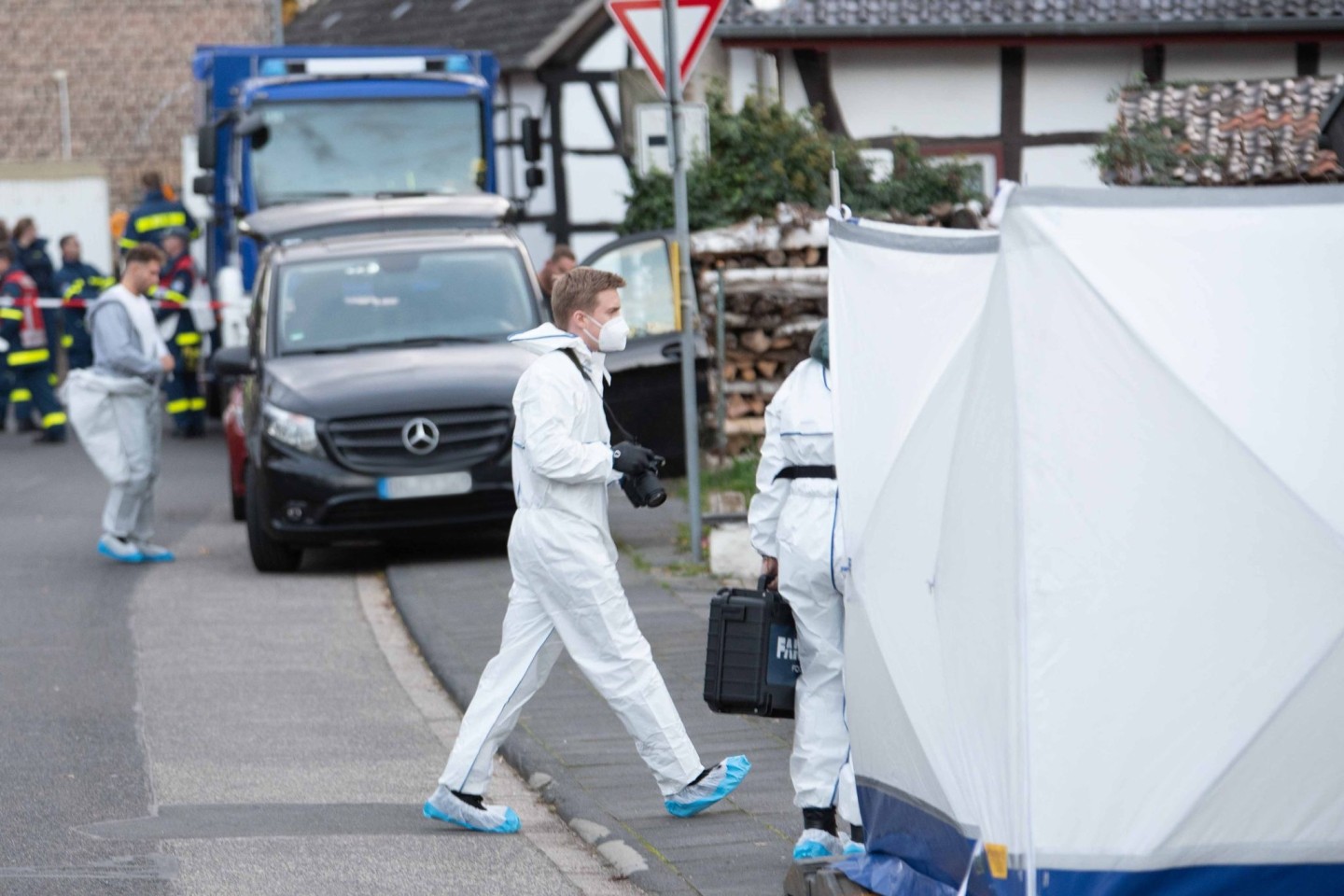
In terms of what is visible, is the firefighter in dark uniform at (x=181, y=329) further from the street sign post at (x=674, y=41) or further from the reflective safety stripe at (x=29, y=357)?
the street sign post at (x=674, y=41)

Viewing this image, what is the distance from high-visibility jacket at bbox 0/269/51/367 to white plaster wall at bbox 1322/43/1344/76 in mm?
14198

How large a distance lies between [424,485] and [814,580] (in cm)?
668

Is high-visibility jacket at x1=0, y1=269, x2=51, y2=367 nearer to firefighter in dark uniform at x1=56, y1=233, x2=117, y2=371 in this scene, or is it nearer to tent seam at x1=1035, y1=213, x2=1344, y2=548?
firefighter in dark uniform at x1=56, y1=233, x2=117, y2=371

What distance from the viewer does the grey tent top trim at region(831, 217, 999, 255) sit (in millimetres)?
4517

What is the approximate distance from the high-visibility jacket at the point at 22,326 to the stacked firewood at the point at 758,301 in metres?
8.93

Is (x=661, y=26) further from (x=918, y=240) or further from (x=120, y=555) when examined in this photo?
(x=918, y=240)

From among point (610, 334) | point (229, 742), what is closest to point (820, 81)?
point (229, 742)

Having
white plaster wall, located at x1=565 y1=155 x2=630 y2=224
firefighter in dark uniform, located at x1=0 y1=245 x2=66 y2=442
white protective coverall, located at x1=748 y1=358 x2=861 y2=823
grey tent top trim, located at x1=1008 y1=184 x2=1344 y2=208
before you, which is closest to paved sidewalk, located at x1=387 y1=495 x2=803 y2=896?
white protective coverall, located at x1=748 y1=358 x2=861 y2=823

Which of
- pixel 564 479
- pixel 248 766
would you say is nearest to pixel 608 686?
pixel 564 479

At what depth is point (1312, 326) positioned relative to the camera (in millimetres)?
4125

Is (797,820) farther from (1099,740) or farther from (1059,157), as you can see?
(1059,157)

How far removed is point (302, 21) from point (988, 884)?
39.6 m

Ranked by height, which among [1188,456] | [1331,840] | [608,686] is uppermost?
[1188,456]

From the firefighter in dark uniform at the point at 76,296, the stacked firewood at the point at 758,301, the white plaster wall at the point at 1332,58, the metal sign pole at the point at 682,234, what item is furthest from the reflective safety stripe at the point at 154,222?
the metal sign pole at the point at 682,234
